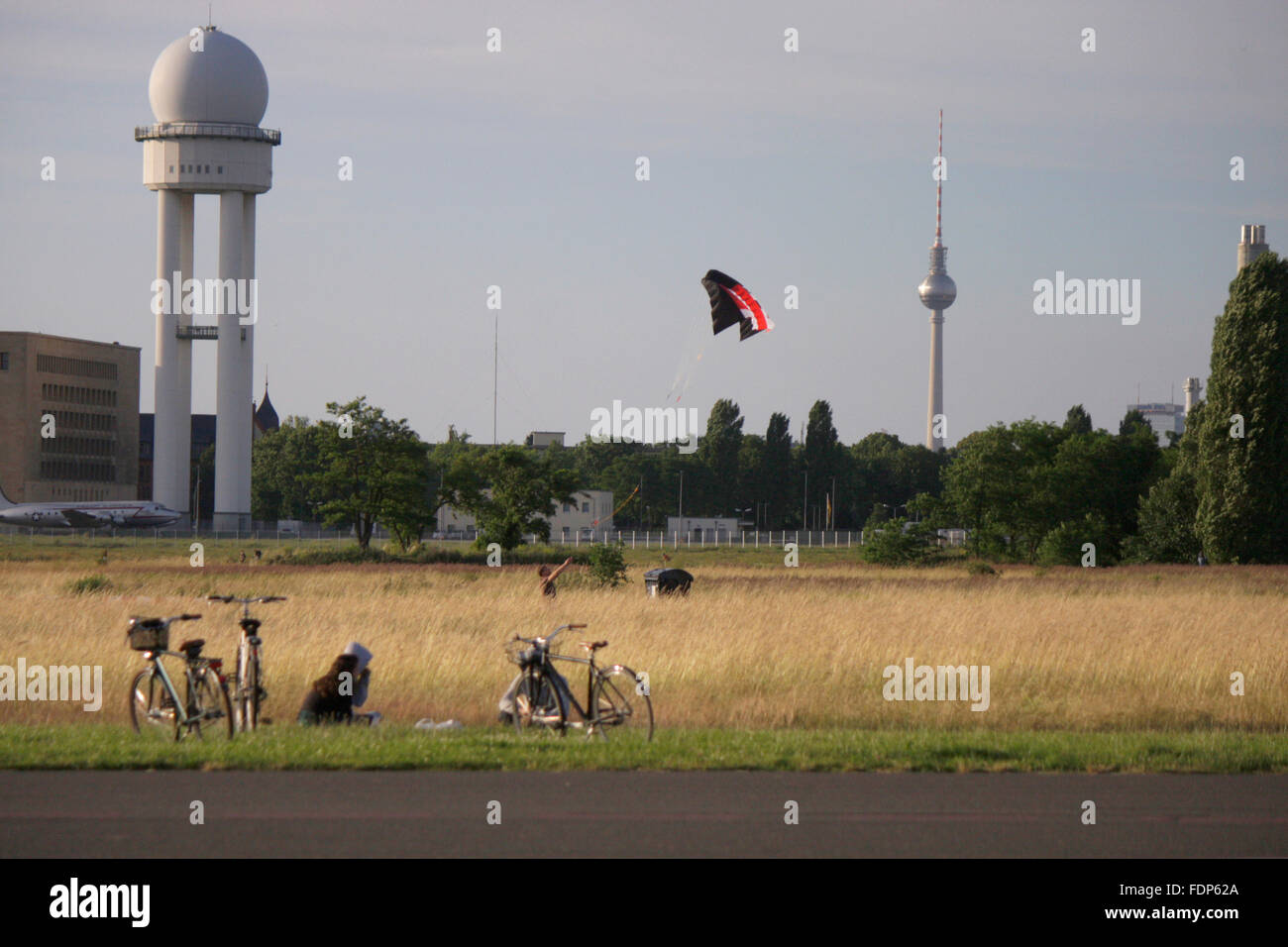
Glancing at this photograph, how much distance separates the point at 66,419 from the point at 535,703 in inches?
5038

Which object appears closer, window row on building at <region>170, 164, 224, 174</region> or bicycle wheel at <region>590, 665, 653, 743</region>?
bicycle wheel at <region>590, 665, 653, 743</region>

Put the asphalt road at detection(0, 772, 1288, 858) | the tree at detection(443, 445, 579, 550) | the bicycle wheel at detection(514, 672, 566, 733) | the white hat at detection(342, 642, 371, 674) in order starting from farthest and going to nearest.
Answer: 1. the tree at detection(443, 445, 579, 550)
2. the white hat at detection(342, 642, 371, 674)
3. the bicycle wheel at detection(514, 672, 566, 733)
4. the asphalt road at detection(0, 772, 1288, 858)

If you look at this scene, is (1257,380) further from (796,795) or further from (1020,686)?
(796,795)

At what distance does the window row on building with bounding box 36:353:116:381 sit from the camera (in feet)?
425

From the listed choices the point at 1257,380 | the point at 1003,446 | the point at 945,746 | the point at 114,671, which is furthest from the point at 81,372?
the point at 945,746

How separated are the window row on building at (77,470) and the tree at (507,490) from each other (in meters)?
71.5

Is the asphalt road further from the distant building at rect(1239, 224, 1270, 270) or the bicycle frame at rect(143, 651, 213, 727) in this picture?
the distant building at rect(1239, 224, 1270, 270)

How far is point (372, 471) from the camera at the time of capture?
7106cm

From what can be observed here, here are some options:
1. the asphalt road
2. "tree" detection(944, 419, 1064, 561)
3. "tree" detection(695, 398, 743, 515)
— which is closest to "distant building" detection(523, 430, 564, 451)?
"tree" detection(695, 398, 743, 515)

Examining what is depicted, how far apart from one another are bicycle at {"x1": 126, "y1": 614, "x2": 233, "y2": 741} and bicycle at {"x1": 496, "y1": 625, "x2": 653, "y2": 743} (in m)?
2.79

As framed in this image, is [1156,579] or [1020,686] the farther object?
[1156,579]

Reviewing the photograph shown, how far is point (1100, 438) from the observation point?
80.2m

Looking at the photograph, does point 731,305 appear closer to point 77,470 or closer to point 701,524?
point 701,524
